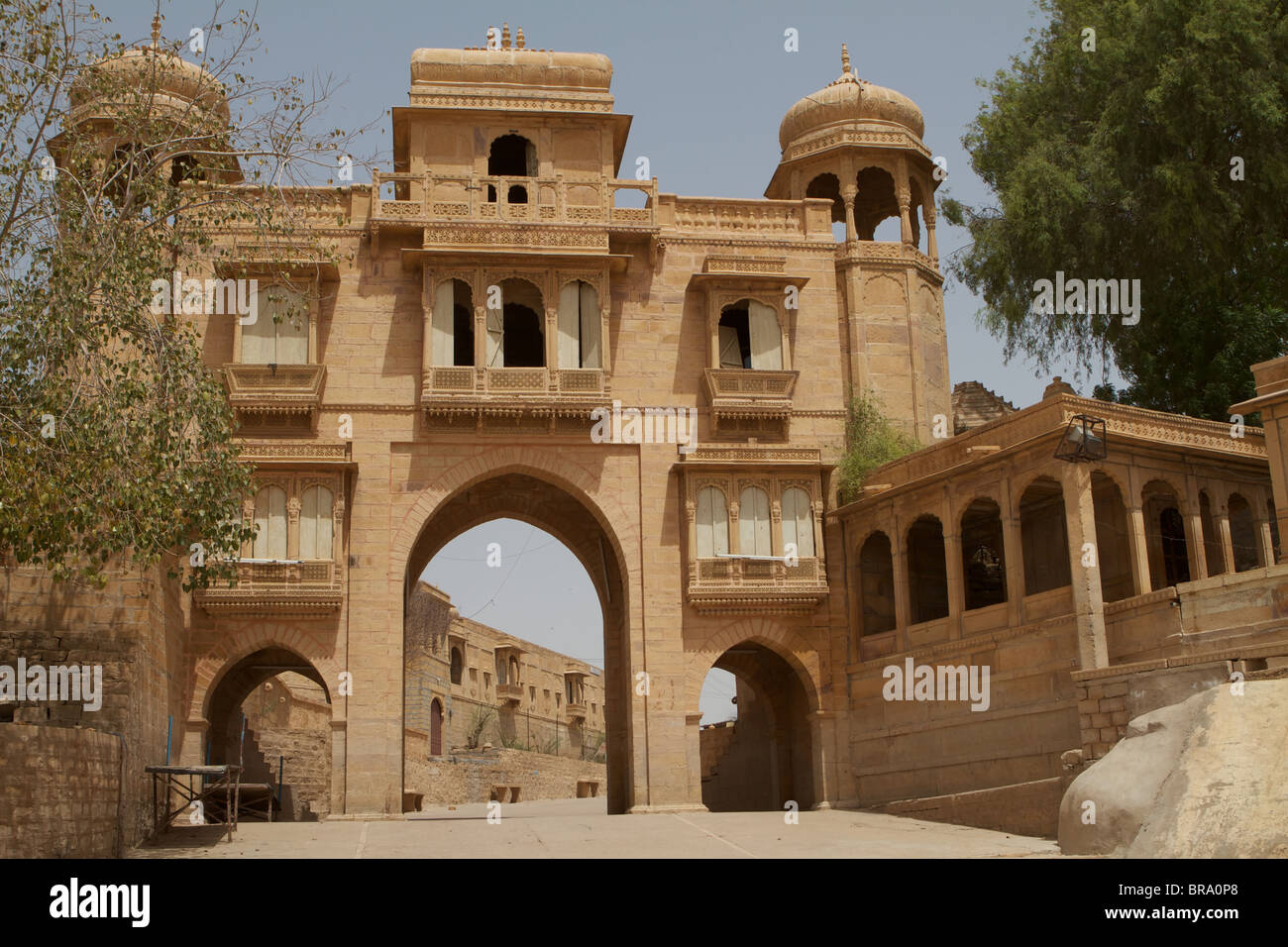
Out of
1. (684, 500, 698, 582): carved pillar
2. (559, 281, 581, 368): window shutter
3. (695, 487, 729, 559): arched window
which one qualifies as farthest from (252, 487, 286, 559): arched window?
(695, 487, 729, 559): arched window

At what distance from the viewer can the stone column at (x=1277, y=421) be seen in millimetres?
19969

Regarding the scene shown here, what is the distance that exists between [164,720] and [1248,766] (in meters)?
17.0

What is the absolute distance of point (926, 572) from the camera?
98.2ft

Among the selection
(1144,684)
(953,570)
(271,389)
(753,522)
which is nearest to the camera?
(1144,684)

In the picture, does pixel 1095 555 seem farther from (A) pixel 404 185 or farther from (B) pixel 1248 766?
(A) pixel 404 185

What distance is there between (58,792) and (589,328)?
1542 centimetres

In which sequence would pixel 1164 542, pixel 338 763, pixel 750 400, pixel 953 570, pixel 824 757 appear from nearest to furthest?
pixel 953 570, pixel 338 763, pixel 1164 542, pixel 824 757, pixel 750 400

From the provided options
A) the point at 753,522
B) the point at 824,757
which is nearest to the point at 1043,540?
the point at 753,522

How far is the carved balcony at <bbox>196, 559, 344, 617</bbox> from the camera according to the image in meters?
26.8

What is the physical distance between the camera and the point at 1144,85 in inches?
1163

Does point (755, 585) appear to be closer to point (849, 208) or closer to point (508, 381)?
point (508, 381)

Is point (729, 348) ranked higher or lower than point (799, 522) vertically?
higher

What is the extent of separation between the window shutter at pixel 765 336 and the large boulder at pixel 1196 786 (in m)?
14.7
